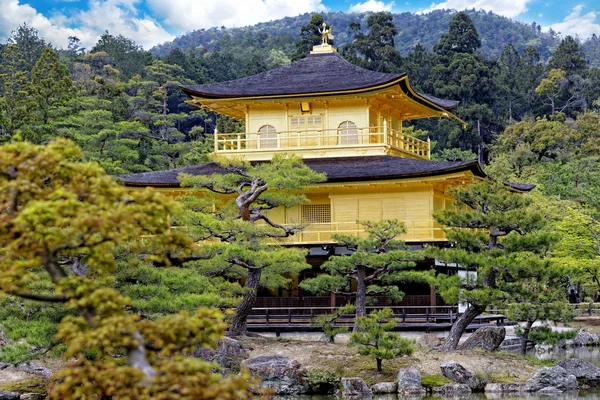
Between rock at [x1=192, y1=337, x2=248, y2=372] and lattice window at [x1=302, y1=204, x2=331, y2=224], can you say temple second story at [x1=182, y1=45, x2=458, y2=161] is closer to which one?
lattice window at [x1=302, y1=204, x2=331, y2=224]

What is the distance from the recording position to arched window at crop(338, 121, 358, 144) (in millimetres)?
29266

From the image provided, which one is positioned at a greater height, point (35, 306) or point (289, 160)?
point (289, 160)

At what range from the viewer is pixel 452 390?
18734mm

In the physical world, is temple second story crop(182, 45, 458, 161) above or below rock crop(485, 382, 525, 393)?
above

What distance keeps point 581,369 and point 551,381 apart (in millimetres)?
1075

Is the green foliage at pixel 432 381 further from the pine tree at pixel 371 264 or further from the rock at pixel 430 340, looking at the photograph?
the pine tree at pixel 371 264

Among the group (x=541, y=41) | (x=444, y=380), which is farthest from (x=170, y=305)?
(x=541, y=41)

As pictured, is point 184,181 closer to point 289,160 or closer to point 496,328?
point 289,160

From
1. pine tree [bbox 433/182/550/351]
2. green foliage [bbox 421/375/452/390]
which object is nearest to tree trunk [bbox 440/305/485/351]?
pine tree [bbox 433/182/550/351]

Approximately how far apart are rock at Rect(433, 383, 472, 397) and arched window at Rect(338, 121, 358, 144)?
11847 mm

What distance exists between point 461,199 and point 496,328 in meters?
3.13

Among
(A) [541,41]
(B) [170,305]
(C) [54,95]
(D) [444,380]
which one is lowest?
(D) [444,380]

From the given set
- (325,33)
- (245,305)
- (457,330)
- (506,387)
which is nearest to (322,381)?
(506,387)

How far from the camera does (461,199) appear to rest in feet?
70.1
